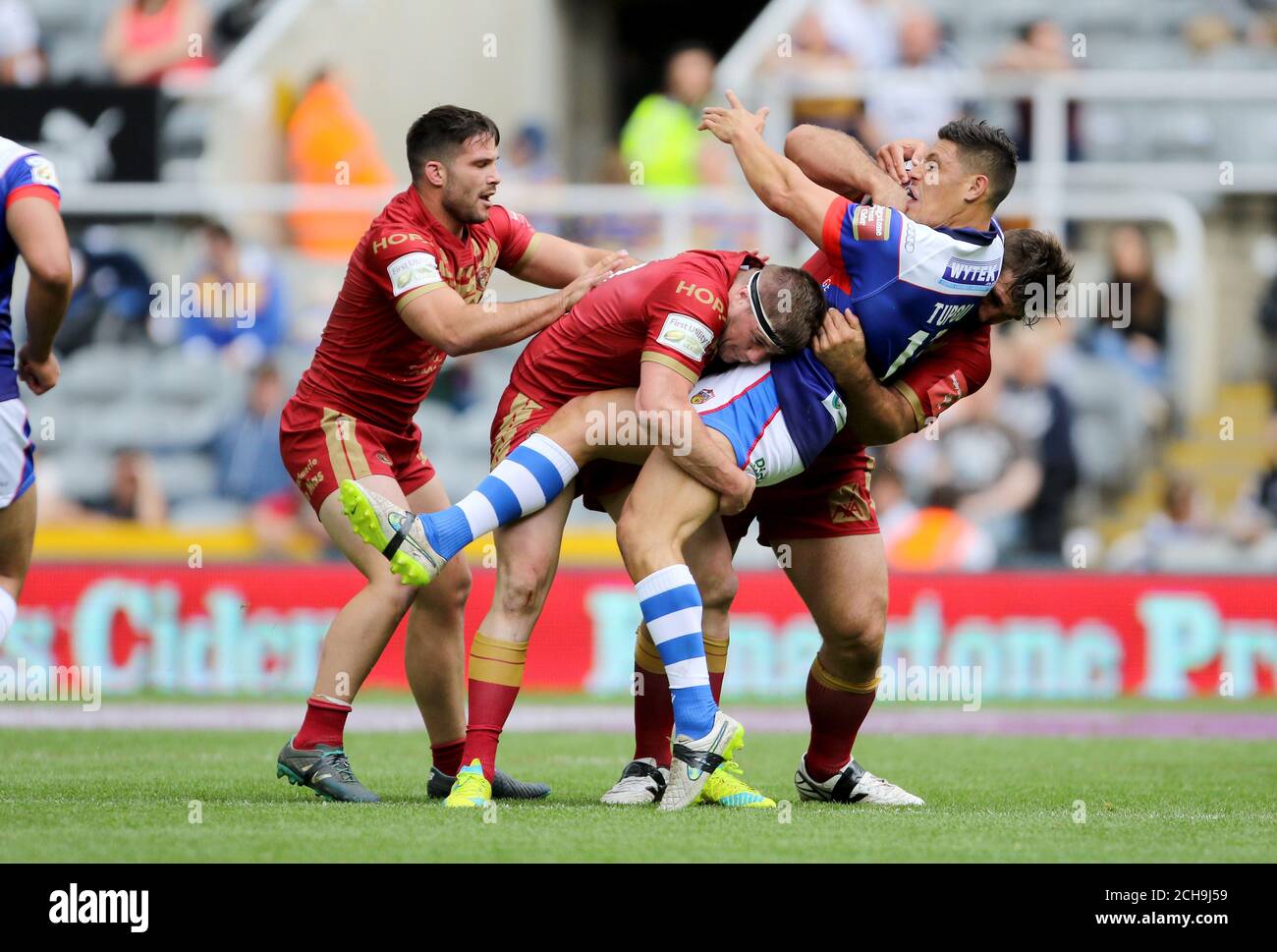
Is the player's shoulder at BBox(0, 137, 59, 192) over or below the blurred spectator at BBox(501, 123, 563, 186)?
below

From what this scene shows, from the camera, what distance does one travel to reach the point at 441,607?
6.93 meters

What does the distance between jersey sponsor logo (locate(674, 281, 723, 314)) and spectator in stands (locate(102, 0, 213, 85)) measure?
1075 cm

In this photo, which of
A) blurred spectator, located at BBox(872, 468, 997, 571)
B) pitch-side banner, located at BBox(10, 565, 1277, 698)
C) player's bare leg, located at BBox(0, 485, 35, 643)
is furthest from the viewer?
blurred spectator, located at BBox(872, 468, 997, 571)

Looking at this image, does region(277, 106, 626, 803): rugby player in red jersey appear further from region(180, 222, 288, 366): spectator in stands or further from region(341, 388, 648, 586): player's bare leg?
region(180, 222, 288, 366): spectator in stands

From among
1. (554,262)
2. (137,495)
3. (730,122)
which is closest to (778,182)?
(730,122)

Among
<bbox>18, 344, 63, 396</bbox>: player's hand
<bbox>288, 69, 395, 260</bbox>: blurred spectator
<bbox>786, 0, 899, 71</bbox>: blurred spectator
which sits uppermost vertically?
<bbox>786, 0, 899, 71</bbox>: blurred spectator

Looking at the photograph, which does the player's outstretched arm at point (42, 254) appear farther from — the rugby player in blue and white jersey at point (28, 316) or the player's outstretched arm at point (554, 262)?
the player's outstretched arm at point (554, 262)

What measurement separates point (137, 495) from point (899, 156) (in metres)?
8.65

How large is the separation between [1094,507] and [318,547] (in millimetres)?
5837

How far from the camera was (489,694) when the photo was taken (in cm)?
622

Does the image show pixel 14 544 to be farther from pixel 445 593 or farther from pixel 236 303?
A: pixel 236 303

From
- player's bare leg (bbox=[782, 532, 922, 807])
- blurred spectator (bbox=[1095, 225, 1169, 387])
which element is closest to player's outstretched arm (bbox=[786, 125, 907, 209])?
player's bare leg (bbox=[782, 532, 922, 807])

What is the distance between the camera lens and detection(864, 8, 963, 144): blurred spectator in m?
14.1
